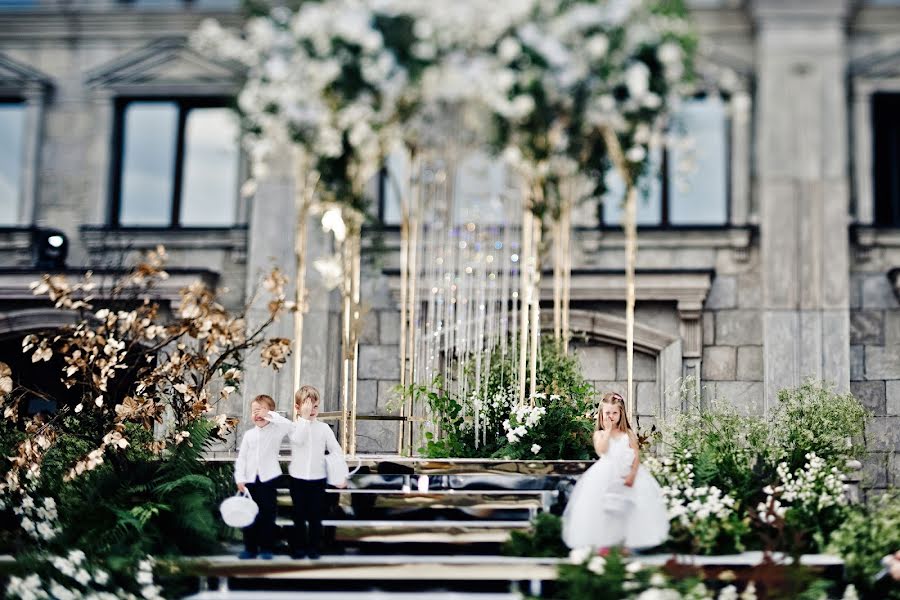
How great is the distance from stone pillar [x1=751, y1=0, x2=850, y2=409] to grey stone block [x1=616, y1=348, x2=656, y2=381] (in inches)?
49.0

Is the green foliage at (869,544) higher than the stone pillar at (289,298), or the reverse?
the stone pillar at (289,298)

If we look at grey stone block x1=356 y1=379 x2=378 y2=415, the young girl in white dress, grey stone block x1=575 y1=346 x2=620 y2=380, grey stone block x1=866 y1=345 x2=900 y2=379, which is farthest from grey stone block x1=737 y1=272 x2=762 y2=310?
the young girl in white dress

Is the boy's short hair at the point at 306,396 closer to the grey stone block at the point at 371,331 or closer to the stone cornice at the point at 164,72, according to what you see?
the grey stone block at the point at 371,331

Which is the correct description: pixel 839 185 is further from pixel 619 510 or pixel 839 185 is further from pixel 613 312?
pixel 619 510

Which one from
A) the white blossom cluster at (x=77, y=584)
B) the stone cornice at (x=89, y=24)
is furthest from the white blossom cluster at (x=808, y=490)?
the stone cornice at (x=89, y=24)

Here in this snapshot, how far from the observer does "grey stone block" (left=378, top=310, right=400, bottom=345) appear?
1317 centimetres

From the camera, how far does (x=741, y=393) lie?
12.8 meters

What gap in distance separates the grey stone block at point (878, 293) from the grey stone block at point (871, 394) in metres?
0.87

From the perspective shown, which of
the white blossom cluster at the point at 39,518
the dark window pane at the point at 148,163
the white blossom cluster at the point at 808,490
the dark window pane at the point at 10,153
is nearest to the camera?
the white blossom cluster at the point at 39,518

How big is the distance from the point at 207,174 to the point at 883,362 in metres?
8.11

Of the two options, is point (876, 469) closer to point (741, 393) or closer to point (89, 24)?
point (741, 393)

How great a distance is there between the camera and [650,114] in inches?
268

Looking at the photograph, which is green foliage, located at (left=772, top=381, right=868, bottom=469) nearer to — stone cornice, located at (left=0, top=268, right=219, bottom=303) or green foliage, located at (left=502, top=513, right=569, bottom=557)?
green foliage, located at (left=502, top=513, right=569, bottom=557)

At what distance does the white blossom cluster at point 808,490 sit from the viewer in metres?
8.72
